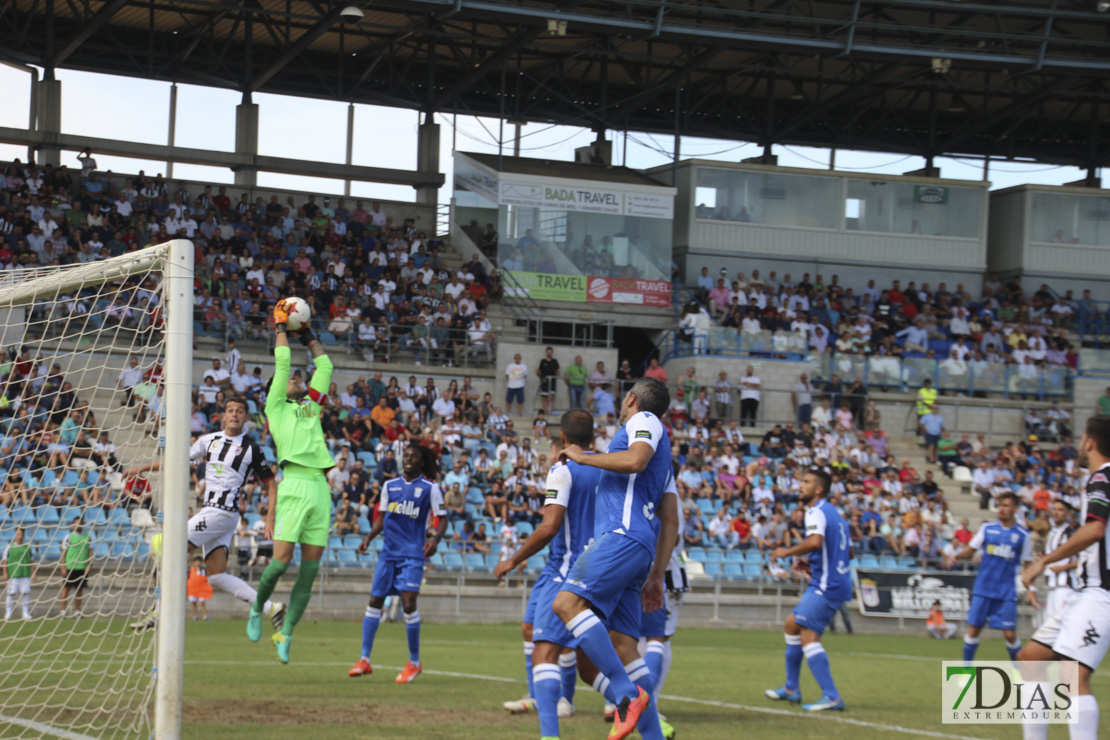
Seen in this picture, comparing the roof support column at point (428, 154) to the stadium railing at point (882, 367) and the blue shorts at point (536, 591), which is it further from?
the blue shorts at point (536, 591)

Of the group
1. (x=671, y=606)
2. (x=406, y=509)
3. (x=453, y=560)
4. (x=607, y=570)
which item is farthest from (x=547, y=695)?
(x=453, y=560)

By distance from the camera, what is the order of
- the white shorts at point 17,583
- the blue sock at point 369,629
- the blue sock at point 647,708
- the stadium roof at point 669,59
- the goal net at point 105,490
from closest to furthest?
the goal net at point 105,490 < the blue sock at point 647,708 < the white shorts at point 17,583 < the blue sock at point 369,629 < the stadium roof at point 669,59

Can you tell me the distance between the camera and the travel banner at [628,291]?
3409 cm

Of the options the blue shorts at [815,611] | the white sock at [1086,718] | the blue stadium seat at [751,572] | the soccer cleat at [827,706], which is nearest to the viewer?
the white sock at [1086,718]

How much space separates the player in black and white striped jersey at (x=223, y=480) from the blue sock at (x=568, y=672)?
268 cm

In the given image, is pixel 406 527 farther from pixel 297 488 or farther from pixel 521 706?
pixel 521 706

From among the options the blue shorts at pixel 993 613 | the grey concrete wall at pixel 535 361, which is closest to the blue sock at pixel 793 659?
the blue shorts at pixel 993 613

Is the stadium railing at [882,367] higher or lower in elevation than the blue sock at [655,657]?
higher

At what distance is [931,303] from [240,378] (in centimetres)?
2132

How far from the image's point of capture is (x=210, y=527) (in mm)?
10680

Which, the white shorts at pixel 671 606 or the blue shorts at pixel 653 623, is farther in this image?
the white shorts at pixel 671 606

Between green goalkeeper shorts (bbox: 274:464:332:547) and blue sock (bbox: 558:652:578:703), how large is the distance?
7.59 feet

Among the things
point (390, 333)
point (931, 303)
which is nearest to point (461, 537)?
point (390, 333)

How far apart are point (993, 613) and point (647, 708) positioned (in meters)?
8.19
